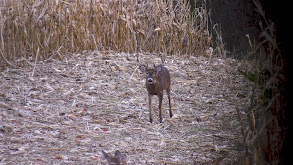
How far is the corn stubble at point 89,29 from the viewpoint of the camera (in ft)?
29.0

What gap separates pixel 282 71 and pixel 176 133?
3.23 metres

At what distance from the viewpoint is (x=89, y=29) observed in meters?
9.73

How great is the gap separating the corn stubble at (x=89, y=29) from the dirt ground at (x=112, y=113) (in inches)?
13.9

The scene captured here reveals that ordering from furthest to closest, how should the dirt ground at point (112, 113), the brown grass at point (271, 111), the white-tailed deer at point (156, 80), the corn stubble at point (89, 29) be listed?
the corn stubble at point (89, 29)
the white-tailed deer at point (156, 80)
the dirt ground at point (112, 113)
the brown grass at point (271, 111)

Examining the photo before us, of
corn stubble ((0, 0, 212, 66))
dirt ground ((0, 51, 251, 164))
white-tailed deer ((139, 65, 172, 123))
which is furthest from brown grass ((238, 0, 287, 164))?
corn stubble ((0, 0, 212, 66))

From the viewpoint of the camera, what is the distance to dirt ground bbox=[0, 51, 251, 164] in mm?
5070

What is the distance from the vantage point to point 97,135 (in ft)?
18.8

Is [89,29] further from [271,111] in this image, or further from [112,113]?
[271,111]

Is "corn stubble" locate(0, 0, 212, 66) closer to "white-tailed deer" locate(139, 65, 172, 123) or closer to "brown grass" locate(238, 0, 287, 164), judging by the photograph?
"white-tailed deer" locate(139, 65, 172, 123)

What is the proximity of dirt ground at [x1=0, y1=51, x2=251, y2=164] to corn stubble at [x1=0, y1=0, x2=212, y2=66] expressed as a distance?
0.35 m

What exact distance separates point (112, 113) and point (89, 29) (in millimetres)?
3433

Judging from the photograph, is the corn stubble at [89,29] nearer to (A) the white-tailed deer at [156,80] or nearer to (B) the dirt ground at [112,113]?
(B) the dirt ground at [112,113]

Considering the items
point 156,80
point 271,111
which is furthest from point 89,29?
point 271,111

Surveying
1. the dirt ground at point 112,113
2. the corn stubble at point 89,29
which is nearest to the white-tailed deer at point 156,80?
the dirt ground at point 112,113
